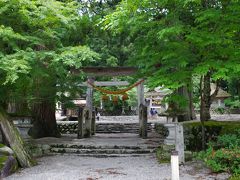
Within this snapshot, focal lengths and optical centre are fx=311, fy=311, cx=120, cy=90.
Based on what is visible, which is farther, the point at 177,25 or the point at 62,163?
the point at 62,163

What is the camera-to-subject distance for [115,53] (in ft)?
71.7

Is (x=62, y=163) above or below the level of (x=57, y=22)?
below

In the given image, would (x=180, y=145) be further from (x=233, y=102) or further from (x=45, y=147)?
(x=233, y=102)

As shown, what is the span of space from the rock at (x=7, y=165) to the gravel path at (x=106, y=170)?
7.0 inches

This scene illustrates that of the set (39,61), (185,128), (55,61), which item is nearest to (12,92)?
(39,61)

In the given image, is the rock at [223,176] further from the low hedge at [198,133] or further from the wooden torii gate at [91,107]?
the wooden torii gate at [91,107]

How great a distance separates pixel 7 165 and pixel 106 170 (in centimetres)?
258

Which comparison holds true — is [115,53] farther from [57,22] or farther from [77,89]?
[57,22]

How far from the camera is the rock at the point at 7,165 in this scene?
7.69m

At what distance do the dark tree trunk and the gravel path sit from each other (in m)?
4.75

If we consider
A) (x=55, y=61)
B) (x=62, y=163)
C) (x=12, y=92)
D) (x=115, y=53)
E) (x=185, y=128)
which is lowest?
(x=62, y=163)

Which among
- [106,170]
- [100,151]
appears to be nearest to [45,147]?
[100,151]

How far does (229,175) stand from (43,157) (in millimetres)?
6380

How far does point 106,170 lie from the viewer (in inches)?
336
